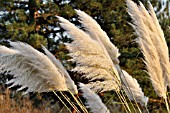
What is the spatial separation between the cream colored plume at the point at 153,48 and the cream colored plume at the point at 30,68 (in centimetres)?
50

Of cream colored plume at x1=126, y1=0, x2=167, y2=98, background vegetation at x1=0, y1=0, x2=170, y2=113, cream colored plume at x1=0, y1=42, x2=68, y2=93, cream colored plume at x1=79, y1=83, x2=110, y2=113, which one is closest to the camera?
cream colored plume at x1=0, y1=42, x2=68, y2=93

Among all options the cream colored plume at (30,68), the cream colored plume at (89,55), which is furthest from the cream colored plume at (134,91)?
the cream colored plume at (30,68)

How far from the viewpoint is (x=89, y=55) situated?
2285mm

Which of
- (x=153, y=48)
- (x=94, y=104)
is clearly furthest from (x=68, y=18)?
(x=153, y=48)

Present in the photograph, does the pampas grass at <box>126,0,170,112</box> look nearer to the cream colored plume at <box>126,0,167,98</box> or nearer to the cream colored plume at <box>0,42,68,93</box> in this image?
the cream colored plume at <box>126,0,167,98</box>

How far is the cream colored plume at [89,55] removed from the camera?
89.5 inches

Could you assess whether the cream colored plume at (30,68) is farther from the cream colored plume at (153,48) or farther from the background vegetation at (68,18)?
the background vegetation at (68,18)

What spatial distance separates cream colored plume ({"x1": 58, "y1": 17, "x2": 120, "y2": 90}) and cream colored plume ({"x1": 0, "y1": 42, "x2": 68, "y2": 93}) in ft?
0.45

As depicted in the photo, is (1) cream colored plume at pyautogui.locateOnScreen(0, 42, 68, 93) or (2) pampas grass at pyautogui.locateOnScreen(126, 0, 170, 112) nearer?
(1) cream colored plume at pyautogui.locateOnScreen(0, 42, 68, 93)

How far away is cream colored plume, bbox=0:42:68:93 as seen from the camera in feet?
7.22

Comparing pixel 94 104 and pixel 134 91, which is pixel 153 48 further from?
pixel 94 104

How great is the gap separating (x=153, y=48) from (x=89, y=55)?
380 mm

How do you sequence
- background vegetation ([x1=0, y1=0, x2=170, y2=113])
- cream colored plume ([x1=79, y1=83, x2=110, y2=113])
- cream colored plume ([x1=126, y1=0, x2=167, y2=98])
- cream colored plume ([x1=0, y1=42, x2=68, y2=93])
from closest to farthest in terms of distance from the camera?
cream colored plume ([x1=0, y1=42, x2=68, y2=93]) < cream colored plume ([x1=126, y1=0, x2=167, y2=98]) < cream colored plume ([x1=79, y1=83, x2=110, y2=113]) < background vegetation ([x1=0, y1=0, x2=170, y2=113])

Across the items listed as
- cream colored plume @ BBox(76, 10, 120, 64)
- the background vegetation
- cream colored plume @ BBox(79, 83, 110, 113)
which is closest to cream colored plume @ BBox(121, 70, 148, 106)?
cream colored plume @ BBox(79, 83, 110, 113)
